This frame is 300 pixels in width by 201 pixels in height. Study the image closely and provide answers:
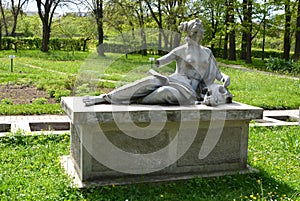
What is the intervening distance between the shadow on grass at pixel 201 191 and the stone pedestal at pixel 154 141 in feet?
0.44

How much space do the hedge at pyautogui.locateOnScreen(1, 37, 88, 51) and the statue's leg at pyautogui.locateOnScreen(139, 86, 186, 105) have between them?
28.6 metres

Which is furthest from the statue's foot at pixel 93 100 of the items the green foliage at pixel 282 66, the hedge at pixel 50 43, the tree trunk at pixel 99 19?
the hedge at pixel 50 43

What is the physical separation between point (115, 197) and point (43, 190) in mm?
785

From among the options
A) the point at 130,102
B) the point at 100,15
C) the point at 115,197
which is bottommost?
the point at 115,197

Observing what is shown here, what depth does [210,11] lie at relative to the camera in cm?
3025

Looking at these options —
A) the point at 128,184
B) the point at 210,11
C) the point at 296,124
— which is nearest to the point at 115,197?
the point at 128,184

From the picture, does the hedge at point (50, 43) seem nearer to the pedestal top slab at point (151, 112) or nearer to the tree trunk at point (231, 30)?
the tree trunk at point (231, 30)

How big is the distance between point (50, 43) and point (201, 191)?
30503mm

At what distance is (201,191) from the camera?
4.38 m

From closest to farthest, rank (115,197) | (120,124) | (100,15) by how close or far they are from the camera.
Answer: (115,197), (120,124), (100,15)

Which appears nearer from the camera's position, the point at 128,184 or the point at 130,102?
the point at 128,184

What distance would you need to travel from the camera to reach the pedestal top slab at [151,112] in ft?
13.7

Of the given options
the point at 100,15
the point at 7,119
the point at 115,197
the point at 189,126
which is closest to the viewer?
the point at 115,197

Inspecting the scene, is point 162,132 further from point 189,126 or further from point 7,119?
point 7,119
